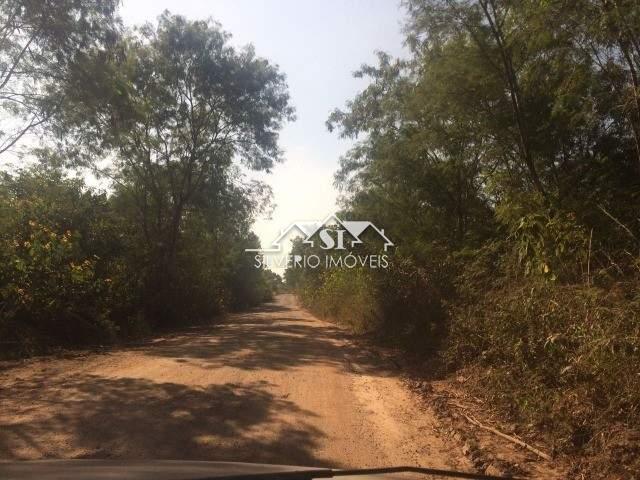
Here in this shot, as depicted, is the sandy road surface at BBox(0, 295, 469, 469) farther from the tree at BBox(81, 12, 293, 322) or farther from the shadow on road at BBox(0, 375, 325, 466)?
the tree at BBox(81, 12, 293, 322)

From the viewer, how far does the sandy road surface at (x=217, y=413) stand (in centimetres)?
457

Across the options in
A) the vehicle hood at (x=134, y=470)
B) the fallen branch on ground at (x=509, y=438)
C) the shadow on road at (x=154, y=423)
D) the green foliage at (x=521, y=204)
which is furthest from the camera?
the green foliage at (x=521, y=204)

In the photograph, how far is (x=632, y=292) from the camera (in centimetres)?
599

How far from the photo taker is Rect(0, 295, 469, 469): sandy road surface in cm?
457

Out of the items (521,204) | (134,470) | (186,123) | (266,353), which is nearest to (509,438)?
(134,470)

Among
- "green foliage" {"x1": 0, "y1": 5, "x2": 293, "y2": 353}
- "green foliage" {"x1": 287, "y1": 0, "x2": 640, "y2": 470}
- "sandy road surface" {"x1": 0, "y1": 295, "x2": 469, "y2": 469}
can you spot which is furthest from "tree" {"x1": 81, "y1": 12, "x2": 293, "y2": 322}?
"sandy road surface" {"x1": 0, "y1": 295, "x2": 469, "y2": 469}

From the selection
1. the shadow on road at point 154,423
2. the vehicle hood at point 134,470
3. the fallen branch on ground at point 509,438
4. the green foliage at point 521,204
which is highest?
the green foliage at point 521,204

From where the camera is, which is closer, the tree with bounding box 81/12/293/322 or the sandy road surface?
the sandy road surface

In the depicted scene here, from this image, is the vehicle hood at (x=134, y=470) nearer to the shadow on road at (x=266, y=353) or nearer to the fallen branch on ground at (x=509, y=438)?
the fallen branch on ground at (x=509, y=438)

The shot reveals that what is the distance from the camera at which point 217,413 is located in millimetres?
5715

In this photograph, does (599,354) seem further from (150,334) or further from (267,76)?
(267,76)

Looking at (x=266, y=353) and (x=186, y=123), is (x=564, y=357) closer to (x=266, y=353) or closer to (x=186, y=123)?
(x=266, y=353)

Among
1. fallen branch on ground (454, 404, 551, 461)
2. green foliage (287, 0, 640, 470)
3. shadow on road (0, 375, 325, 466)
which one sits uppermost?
green foliage (287, 0, 640, 470)

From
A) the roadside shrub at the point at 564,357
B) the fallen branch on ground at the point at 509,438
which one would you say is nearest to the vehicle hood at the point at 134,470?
the fallen branch on ground at the point at 509,438
